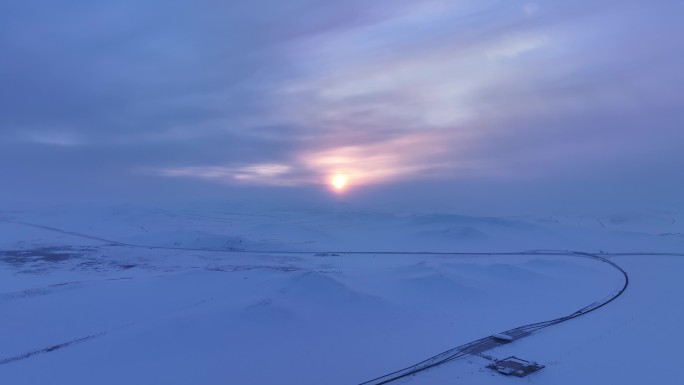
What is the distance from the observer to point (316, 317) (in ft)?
76.0

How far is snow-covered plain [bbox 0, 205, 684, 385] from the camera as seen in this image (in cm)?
1719

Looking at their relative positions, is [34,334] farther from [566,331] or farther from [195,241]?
[195,241]

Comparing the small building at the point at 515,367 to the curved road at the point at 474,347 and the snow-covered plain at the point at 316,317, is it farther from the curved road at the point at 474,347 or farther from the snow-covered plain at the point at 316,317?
the curved road at the point at 474,347

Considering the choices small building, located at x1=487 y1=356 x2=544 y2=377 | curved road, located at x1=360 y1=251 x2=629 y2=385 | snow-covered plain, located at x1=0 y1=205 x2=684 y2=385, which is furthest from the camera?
snow-covered plain, located at x1=0 y1=205 x2=684 y2=385

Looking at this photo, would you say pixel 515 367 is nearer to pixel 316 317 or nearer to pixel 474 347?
pixel 474 347

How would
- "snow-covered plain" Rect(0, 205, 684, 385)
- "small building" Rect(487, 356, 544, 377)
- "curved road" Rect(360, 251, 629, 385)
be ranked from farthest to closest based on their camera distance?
"snow-covered plain" Rect(0, 205, 684, 385) → "curved road" Rect(360, 251, 629, 385) → "small building" Rect(487, 356, 544, 377)

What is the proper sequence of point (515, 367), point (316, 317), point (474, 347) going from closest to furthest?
point (515, 367), point (474, 347), point (316, 317)

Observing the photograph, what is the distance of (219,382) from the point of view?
645 inches

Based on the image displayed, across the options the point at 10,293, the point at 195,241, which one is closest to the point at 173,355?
the point at 10,293

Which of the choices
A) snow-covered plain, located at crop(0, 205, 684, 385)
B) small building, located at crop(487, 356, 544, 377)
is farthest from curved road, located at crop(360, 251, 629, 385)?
small building, located at crop(487, 356, 544, 377)

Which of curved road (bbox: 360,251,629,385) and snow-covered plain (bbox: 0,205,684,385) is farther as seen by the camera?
snow-covered plain (bbox: 0,205,684,385)

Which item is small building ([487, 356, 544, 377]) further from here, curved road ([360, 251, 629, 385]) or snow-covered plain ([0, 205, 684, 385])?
curved road ([360, 251, 629, 385])

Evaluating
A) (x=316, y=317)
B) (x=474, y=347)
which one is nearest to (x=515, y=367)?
(x=474, y=347)

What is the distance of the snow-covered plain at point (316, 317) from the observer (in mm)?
17188
